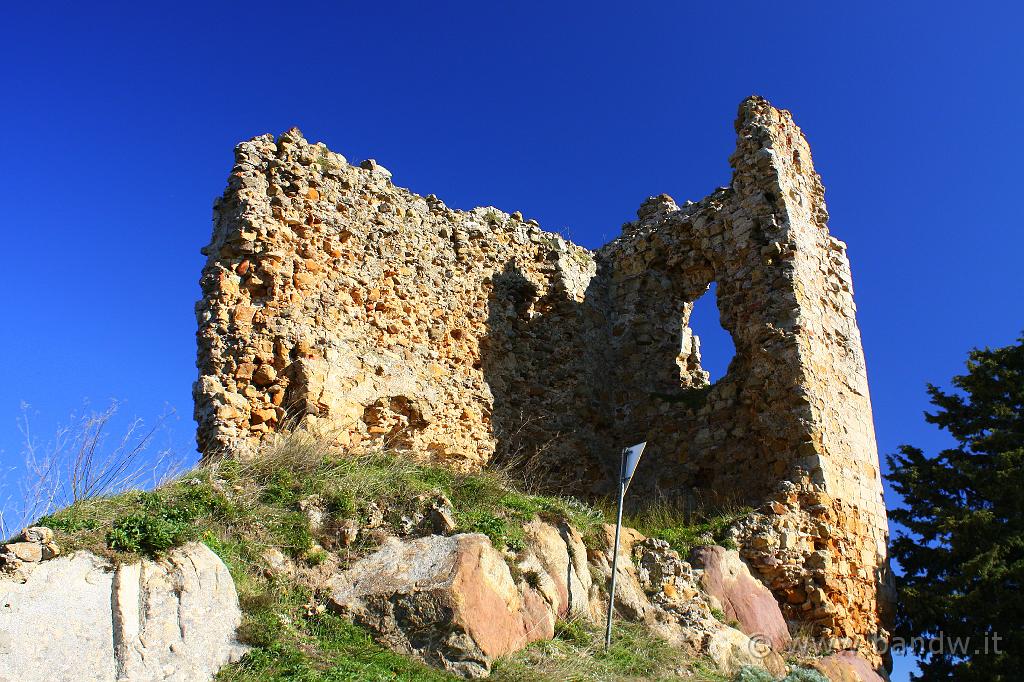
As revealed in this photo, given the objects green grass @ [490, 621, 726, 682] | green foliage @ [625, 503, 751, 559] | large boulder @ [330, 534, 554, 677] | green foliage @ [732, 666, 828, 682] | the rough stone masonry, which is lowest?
green foliage @ [732, 666, 828, 682]

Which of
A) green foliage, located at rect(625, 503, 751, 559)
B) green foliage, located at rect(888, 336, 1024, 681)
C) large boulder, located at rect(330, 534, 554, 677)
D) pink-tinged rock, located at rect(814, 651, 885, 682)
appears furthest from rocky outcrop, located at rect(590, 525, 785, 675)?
green foliage, located at rect(888, 336, 1024, 681)

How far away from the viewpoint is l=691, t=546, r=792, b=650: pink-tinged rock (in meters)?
8.55

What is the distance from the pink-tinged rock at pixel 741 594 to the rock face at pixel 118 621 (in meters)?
5.15

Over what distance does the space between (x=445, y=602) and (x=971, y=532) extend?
7.57 metres

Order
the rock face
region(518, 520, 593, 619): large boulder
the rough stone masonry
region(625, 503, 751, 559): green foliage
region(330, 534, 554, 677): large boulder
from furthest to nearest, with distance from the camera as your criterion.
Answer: the rough stone masonry → region(625, 503, 751, 559): green foliage → region(518, 520, 593, 619): large boulder → region(330, 534, 554, 677): large boulder → the rock face

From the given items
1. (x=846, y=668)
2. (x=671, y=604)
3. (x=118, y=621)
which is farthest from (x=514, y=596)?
(x=846, y=668)

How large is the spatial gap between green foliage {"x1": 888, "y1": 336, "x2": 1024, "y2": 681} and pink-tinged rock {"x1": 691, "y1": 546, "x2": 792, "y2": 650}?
2.39 meters

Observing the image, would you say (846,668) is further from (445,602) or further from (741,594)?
(445,602)

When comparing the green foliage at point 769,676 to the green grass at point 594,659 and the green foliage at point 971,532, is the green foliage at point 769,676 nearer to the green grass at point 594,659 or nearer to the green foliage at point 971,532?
the green grass at point 594,659

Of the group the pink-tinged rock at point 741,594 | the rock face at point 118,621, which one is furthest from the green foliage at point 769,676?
the rock face at point 118,621

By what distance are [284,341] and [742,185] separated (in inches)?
292

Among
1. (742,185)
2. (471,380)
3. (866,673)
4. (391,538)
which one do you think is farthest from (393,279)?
(866,673)

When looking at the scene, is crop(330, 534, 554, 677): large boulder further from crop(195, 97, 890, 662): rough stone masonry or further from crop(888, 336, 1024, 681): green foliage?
crop(888, 336, 1024, 681): green foliage

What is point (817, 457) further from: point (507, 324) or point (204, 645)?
point (204, 645)
